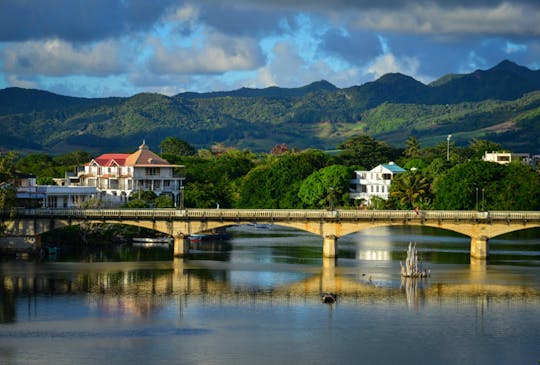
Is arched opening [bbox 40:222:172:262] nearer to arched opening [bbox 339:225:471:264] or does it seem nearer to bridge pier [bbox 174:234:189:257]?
bridge pier [bbox 174:234:189:257]

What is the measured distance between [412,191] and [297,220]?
5913cm

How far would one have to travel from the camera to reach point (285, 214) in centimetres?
11888

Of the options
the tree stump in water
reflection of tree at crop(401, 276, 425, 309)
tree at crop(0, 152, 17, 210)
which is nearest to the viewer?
reflection of tree at crop(401, 276, 425, 309)

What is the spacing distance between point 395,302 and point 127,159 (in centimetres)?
8758

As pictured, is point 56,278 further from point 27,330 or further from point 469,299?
point 469,299

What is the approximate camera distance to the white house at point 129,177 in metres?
165

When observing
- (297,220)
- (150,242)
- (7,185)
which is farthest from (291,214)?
(7,185)

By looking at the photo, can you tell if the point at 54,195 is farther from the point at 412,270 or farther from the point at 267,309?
the point at 267,309

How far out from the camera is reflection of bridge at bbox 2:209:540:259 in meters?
117

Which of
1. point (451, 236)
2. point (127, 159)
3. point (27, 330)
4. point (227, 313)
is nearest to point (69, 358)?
point (27, 330)

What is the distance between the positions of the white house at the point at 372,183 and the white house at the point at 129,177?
114 ft

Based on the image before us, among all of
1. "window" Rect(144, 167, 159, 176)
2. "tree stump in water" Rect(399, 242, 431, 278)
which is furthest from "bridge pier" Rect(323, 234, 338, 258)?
"window" Rect(144, 167, 159, 176)

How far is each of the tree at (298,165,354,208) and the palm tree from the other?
977 cm

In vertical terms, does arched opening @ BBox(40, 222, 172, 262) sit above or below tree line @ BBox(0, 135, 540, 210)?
below
